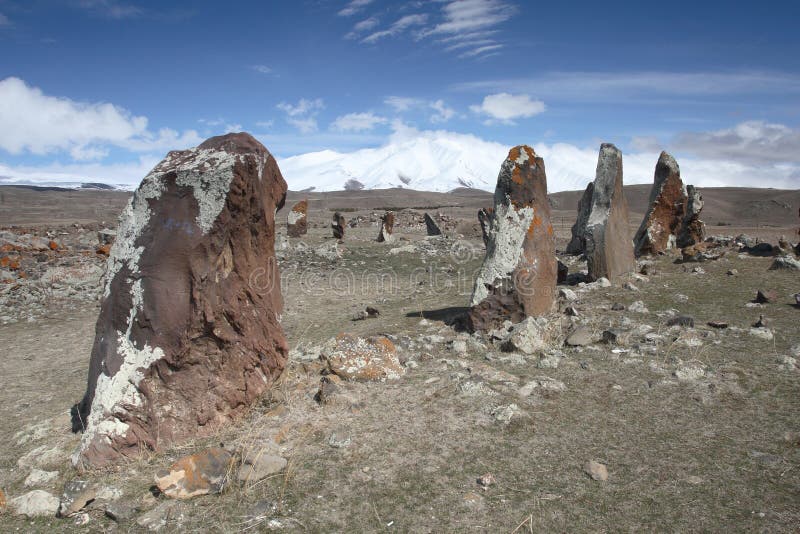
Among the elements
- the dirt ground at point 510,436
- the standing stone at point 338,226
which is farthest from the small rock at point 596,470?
the standing stone at point 338,226

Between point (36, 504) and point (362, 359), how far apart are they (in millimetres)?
3472

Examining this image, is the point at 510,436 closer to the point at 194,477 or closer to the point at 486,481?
the point at 486,481

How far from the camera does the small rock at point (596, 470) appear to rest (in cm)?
441

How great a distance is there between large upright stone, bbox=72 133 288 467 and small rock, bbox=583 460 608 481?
3532mm

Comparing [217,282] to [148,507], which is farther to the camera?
[217,282]

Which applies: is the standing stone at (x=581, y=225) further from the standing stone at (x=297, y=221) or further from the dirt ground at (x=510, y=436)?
the standing stone at (x=297, y=221)

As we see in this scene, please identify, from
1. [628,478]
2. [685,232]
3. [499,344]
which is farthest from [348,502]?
[685,232]

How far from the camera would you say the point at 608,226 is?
11.9 meters

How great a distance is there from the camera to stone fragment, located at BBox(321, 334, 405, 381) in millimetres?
6492

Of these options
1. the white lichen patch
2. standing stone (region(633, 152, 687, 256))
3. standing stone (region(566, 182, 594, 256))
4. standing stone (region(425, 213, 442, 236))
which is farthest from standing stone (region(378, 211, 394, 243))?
the white lichen patch

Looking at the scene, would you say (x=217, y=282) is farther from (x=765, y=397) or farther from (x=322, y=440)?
(x=765, y=397)

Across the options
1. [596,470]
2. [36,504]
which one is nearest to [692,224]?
[596,470]

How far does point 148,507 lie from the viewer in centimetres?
418

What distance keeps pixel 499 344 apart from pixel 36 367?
25.6ft
